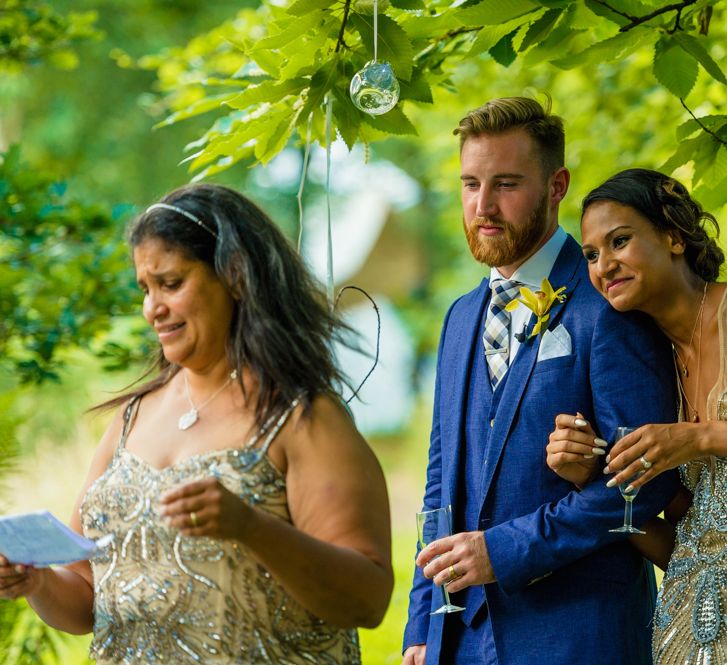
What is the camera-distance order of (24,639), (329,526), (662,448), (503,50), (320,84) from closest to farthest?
1. (329,526)
2. (662,448)
3. (320,84)
4. (503,50)
5. (24,639)

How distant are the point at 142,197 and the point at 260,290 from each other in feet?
45.6

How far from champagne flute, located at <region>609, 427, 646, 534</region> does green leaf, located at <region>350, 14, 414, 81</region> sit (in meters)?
0.99

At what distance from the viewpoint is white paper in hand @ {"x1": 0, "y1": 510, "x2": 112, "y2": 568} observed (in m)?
2.15

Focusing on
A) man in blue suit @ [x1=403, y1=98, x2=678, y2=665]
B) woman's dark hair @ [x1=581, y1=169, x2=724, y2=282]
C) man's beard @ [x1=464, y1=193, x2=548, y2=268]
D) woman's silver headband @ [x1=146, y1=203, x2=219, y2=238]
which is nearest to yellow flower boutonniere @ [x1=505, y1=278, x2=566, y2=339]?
man in blue suit @ [x1=403, y1=98, x2=678, y2=665]

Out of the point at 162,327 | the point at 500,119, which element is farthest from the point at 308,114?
the point at 162,327

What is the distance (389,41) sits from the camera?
2.78 metres

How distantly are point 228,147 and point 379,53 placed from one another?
1.60ft

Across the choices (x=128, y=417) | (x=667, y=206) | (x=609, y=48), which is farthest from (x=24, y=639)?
(x=609, y=48)

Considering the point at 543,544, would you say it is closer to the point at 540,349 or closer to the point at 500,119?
the point at 540,349

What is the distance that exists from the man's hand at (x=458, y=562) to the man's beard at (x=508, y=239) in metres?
0.67

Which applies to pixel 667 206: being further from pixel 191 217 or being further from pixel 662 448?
pixel 191 217

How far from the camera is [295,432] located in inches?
87.7

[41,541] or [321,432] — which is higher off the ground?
[321,432]

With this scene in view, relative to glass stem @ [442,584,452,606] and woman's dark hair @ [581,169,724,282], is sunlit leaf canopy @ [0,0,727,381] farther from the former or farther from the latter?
glass stem @ [442,584,452,606]
